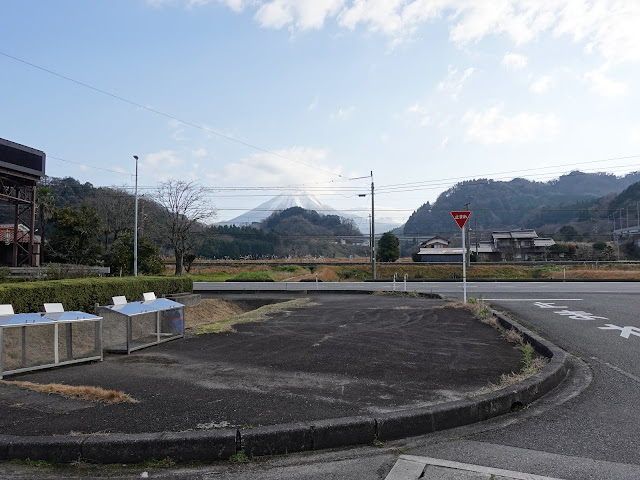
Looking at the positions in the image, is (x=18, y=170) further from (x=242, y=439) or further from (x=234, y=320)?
(x=242, y=439)

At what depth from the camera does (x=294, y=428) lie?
3676 mm

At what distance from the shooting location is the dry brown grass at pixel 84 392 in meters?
4.61

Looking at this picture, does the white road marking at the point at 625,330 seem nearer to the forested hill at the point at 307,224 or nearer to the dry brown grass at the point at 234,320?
the dry brown grass at the point at 234,320

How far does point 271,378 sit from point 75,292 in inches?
331

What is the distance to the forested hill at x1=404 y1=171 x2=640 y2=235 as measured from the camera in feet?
405

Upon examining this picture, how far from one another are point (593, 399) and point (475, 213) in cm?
14804

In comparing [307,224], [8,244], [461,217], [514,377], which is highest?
[307,224]

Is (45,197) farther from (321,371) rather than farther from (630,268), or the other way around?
(630,268)

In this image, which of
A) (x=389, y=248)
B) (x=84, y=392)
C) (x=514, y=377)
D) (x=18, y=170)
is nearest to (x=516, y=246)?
(x=389, y=248)

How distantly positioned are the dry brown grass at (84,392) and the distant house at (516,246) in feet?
235

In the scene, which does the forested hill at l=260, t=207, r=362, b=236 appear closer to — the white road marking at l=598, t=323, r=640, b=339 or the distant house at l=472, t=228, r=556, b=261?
the distant house at l=472, t=228, r=556, b=261

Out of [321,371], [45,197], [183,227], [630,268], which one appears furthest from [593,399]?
[630,268]

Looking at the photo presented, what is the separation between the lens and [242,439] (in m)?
3.54

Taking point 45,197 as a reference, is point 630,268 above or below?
below
